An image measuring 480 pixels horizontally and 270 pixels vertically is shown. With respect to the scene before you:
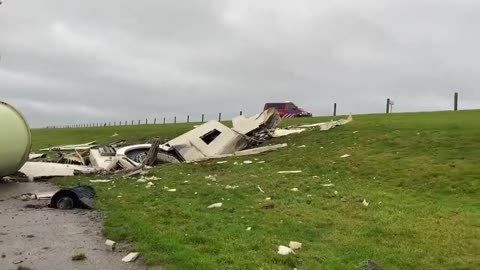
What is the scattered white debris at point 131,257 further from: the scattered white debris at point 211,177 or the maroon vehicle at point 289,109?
the maroon vehicle at point 289,109

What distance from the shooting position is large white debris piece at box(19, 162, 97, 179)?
1880 centimetres

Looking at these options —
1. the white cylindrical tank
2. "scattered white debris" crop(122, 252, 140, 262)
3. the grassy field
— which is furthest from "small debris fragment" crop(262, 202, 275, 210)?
the white cylindrical tank

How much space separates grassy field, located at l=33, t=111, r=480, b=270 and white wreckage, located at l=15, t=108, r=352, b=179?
2.22 m

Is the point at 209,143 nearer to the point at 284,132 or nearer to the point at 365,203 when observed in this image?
the point at 284,132

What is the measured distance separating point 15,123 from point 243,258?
12043 mm

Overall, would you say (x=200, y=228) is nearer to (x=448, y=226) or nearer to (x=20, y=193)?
(x=448, y=226)

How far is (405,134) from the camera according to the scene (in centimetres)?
2022

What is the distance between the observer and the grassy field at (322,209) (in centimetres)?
733

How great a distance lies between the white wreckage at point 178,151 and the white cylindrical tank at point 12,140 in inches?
79.2

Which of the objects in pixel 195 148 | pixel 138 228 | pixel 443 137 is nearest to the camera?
pixel 138 228

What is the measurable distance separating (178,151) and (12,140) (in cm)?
776

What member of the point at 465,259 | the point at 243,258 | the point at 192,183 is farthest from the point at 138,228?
the point at 192,183

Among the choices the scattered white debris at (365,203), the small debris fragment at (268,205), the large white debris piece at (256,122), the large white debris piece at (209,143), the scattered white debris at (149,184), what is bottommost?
the scattered white debris at (149,184)

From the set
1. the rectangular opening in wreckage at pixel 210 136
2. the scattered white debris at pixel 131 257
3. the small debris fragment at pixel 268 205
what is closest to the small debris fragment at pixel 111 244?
the scattered white debris at pixel 131 257
